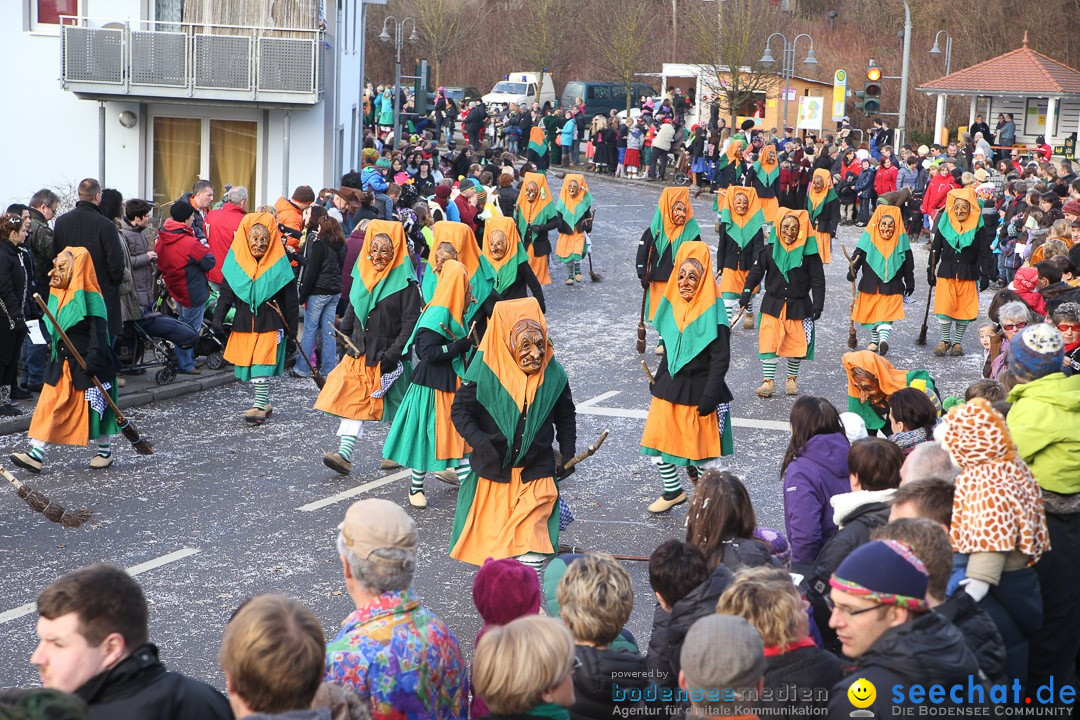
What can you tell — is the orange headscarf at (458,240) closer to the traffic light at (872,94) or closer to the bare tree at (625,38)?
the traffic light at (872,94)

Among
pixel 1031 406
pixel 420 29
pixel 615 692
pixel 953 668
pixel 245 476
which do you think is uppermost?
pixel 420 29

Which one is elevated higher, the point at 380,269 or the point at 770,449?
the point at 380,269

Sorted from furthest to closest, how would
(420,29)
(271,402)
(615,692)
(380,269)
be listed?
(420,29) → (271,402) → (380,269) → (615,692)

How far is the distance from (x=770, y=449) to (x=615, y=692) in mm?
6918

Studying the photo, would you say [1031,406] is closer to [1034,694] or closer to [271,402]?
[1034,694]

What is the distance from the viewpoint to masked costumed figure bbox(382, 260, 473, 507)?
9141 mm

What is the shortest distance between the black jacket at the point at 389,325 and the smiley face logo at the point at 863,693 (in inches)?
253

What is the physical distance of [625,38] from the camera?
47000mm

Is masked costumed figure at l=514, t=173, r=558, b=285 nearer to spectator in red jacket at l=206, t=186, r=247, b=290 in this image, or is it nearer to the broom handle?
spectator in red jacket at l=206, t=186, r=247, b=290

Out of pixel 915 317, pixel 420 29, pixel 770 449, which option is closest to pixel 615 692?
pixel 770 449

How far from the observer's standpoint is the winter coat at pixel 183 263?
12750 millimetres

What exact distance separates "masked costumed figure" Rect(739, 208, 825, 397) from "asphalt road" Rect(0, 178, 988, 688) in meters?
0.43

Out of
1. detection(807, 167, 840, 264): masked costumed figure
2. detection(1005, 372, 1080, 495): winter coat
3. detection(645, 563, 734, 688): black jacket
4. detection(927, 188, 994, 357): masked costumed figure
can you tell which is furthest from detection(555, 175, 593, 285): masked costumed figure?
detection(645, 563, 734, 688): black jacket

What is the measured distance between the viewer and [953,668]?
384 centimetres
